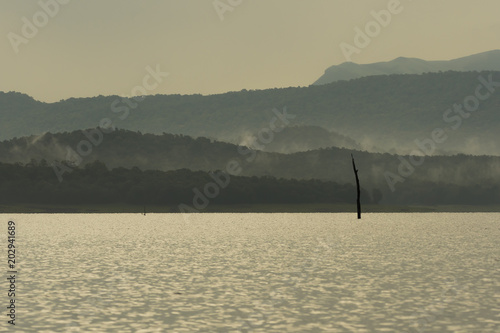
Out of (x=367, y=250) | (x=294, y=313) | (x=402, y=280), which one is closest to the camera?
(x=294, y=313)

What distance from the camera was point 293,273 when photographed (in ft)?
235

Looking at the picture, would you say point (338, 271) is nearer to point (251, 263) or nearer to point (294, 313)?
point (251, 263)

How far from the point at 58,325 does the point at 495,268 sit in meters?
47.5

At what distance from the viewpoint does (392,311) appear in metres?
47.5

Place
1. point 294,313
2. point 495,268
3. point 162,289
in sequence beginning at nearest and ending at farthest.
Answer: point 294,313 < point 162,289 < point 495,268

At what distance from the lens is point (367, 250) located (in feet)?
354

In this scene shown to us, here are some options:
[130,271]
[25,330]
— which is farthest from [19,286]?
[25,330]

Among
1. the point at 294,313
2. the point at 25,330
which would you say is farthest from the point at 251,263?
the point at 25,330

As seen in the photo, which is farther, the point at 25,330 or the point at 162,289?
the point at 162,289

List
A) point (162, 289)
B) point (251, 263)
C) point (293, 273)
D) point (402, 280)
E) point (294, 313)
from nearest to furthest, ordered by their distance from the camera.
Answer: point (294, 313) < point (162, 289) < point (402, 280) < point (293, 273) < point (251, 263)

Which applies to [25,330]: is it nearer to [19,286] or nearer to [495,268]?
[19,286]

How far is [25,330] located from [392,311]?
66.0ft

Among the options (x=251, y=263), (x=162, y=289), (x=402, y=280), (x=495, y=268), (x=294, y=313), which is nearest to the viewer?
(x=294, y=313)

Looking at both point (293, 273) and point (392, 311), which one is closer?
point (392, 311)
